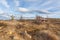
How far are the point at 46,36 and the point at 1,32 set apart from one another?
5142 millimetres

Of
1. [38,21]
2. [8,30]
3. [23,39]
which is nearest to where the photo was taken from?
[23,39]

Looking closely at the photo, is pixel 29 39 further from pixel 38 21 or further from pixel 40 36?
pixel 38 21

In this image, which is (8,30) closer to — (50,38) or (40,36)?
(40,36)

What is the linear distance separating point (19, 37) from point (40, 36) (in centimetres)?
236

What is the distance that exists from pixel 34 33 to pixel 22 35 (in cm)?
153

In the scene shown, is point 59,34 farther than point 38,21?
No

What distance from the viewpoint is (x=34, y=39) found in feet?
51.7

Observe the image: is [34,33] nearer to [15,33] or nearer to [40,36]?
[40,36]

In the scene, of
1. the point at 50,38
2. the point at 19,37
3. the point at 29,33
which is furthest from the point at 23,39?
the point at 50,38

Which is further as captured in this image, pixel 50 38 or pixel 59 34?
pixel 59 34

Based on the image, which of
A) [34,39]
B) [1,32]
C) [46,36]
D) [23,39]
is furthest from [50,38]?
[1,32]

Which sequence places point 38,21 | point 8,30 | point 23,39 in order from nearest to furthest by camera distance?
point 23,39, point 8,30, point 38,21

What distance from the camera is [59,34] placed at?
17.2 m

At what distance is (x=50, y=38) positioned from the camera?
15.6m
